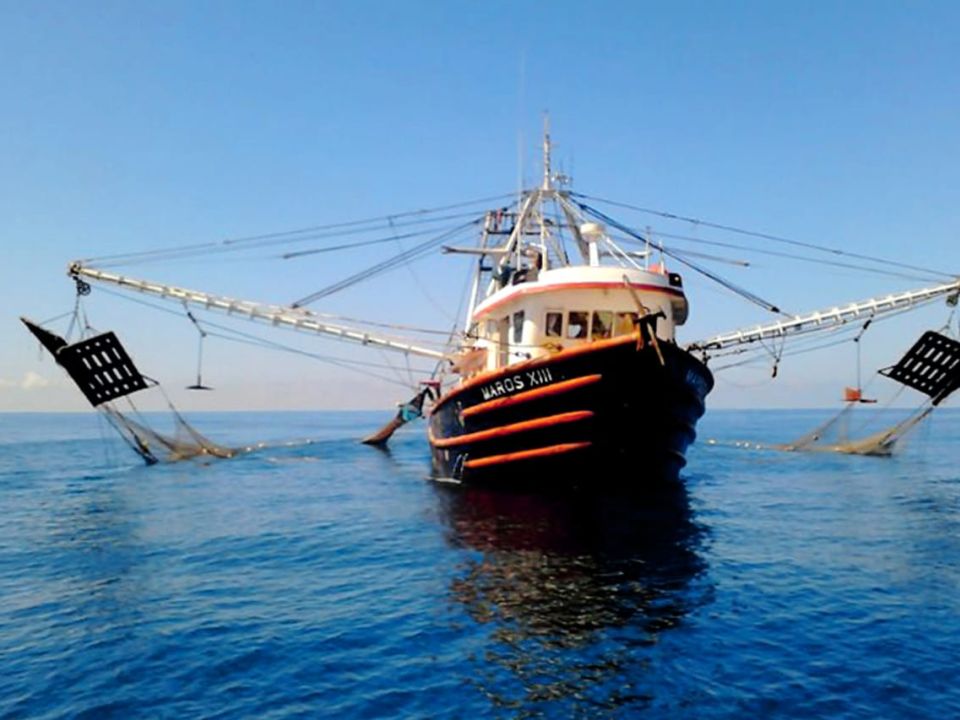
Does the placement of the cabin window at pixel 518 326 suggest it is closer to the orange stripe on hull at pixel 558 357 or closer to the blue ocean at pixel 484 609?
the orange stripe on hull at pixel 558 357

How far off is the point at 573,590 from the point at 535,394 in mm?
7973

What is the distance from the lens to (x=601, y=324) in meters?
21.8

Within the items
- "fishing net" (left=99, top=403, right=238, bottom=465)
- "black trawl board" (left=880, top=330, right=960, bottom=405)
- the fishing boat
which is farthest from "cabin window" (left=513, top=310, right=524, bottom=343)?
"fishing net" (left=99, top=403, right=238, bottom=465)

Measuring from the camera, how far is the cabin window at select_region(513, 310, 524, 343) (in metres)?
23.0

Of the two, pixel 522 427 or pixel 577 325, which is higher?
pixel 577 325

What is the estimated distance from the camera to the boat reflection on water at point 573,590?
9375 mm

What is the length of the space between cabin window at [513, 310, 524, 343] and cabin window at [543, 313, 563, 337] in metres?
1.12

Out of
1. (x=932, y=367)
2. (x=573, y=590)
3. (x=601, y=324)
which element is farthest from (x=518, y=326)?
(x=932, y=367)

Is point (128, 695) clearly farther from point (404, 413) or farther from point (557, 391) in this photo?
point (404, 413)

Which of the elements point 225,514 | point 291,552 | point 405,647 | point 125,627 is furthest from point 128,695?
point 225,514

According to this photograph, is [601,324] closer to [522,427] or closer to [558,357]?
[558,357]

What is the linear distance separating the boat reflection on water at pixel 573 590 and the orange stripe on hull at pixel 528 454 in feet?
4.50

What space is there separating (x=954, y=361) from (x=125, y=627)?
94.0 ft

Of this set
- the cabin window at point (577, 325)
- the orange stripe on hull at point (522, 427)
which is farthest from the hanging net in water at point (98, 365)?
the cabin window at point (577, 325)
